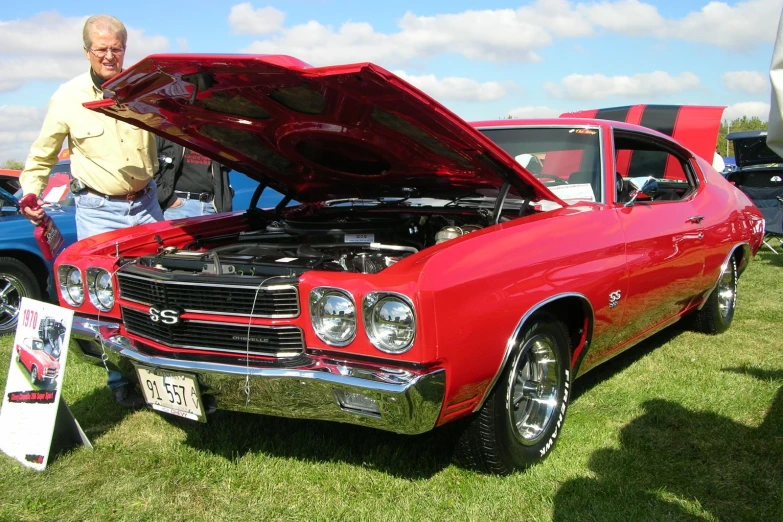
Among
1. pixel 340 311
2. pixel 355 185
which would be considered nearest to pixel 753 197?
pixel 355 185

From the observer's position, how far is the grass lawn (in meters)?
2.46

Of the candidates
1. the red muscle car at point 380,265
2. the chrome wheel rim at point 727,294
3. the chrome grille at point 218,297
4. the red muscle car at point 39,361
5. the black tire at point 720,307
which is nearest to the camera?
the red muscle car at point 380,265

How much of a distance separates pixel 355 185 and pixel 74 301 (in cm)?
158

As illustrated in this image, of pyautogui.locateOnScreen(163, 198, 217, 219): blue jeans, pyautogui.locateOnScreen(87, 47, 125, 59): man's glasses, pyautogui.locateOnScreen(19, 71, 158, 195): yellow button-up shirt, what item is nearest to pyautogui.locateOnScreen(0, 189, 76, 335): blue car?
pyautogui.locateOnScreen(163, 198, 217, 219): blue jeans

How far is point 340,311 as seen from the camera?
2270 mm

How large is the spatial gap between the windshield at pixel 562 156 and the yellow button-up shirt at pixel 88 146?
6.51 ft

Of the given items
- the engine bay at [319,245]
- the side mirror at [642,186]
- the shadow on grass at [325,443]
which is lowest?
the shadow on grass at [325,443]

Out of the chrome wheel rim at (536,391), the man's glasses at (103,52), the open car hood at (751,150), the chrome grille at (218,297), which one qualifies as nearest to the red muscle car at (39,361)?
the chrome grille at (218,297)

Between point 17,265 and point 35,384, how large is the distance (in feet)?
9.51

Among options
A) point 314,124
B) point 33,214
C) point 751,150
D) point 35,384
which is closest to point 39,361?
point 35,384

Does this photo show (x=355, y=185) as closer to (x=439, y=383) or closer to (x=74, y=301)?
(x=74, y=301)

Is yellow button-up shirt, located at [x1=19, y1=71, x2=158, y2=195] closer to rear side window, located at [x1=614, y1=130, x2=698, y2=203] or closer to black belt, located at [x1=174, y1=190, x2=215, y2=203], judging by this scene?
black belt, located at [x1=174, y1=190, x2=215, y2=203]

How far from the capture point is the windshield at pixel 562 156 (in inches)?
132

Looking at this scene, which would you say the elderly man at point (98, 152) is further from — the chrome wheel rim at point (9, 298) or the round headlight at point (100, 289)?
the chrome wheel rim at point (9, 298)
